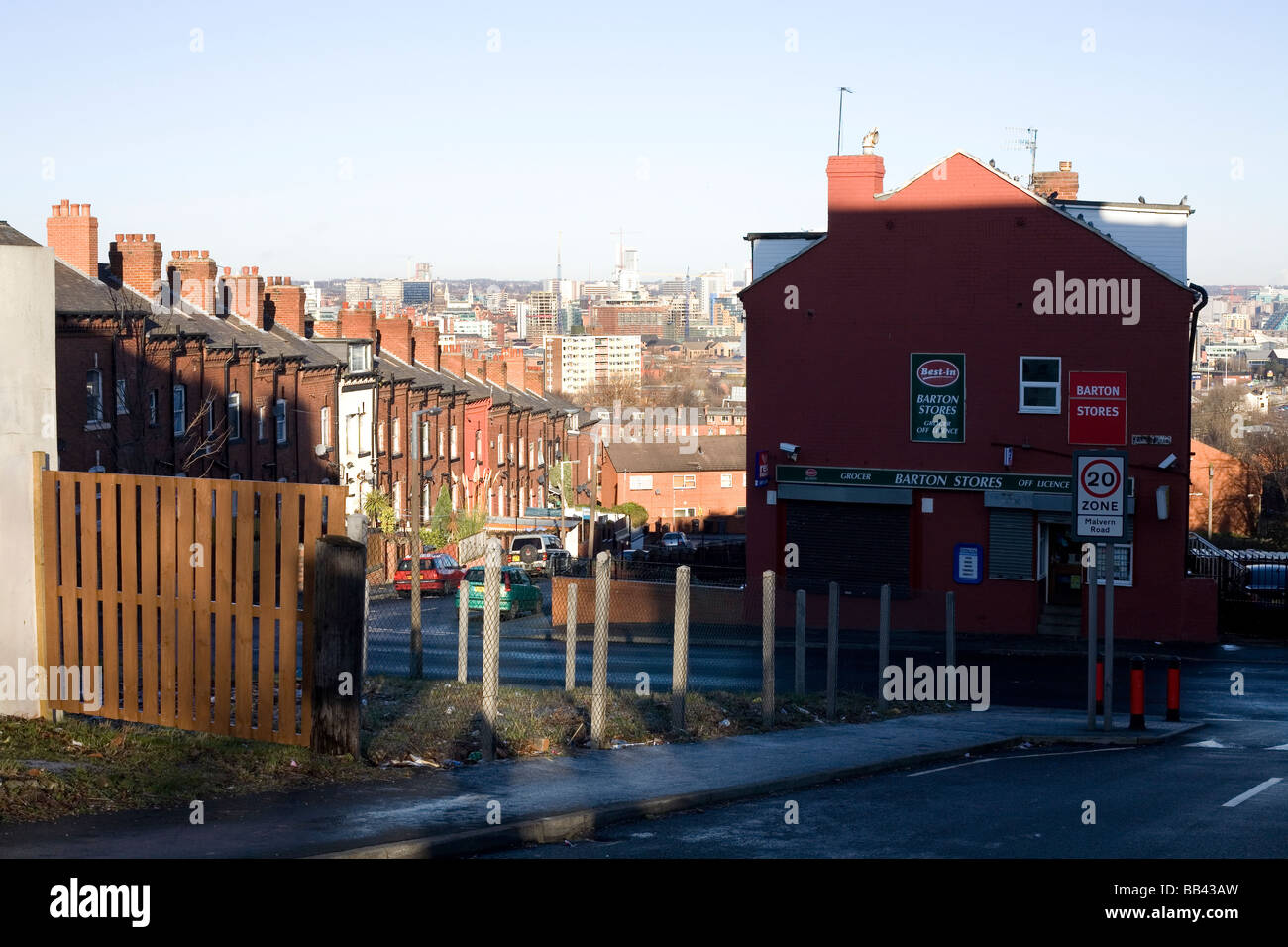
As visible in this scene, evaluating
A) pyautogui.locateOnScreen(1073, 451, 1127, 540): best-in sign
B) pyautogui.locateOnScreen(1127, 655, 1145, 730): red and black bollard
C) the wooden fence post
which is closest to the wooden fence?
the wooden fence post

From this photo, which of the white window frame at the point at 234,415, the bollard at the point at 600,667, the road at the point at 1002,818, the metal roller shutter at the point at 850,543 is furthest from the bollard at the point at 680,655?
the white window frame at the point at 234,415

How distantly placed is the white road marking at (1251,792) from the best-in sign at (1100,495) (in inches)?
153

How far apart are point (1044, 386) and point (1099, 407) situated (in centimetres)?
127

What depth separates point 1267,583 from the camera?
1324 inches

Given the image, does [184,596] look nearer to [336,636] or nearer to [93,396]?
[336,636]

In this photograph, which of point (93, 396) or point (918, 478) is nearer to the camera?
point (918, 478)

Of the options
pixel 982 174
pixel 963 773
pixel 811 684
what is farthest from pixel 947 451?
pixel 963 773

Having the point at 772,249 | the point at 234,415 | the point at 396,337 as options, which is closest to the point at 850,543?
the point at 772,249

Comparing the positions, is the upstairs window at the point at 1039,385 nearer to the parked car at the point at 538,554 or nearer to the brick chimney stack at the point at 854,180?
the brick chimney stack at the point at 854,180

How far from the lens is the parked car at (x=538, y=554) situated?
45.2m

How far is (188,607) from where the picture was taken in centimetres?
1178

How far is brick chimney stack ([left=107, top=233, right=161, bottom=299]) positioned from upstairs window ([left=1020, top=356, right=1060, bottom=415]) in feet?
94.6
